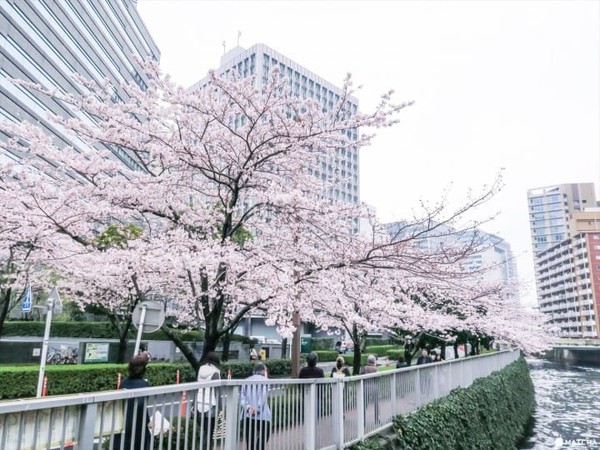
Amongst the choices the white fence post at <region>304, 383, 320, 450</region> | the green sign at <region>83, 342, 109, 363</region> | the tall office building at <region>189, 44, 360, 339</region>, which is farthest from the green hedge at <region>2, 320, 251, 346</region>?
the tall office building at <region>189, 44, 360, 339</region>

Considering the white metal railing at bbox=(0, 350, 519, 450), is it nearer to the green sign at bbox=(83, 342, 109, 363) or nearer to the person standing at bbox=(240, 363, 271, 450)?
the person standing at bbox=(240, 363, 271, 450)

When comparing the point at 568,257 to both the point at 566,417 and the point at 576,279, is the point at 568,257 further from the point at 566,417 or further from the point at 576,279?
the point at 566,417

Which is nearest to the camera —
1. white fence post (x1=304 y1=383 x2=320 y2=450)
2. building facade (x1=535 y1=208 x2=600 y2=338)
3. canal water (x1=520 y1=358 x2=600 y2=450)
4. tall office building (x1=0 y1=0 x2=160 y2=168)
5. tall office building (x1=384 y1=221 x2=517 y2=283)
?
white fence post (x1=304 y1=383 x2=320 y2=450)

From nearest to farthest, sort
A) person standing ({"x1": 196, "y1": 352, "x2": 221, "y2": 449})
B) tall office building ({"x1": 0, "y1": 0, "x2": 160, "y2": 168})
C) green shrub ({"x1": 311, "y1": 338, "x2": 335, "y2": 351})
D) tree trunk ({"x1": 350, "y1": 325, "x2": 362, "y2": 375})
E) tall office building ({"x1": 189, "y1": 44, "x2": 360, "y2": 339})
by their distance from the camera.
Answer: person standing ({"x1": 196, "y1": 352, "x2": 221, "y2": 449}) → tree trunk ({"x1": 350, "y1": 325, "x2": 362, "y2": 375}) → tall office building ({"x1": 0, "y1": 0, "x2": 160, "y2": 168}) → green shrub ({"x1": 311, "y1": 338, "x2": 335, "y2": 351}) → tall office building ({"x1": 189, "y1": 44, "x2": 360, "y2": 339})

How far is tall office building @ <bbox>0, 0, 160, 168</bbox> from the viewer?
34.7 m

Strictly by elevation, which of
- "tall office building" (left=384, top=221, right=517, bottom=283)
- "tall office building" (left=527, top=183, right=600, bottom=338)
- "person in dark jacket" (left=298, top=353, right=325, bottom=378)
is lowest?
"person in dark jacket" (left=298, top=353, right=325, bottom=378)

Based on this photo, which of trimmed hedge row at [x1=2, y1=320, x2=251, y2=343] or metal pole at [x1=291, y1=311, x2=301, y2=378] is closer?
metal pole at [x1=291, y1=311, x2=301, y2=378]

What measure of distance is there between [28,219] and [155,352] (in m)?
19.8

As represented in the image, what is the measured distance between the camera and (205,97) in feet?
25.0

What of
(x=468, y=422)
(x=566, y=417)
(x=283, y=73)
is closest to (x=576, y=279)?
(x=283, y=73)

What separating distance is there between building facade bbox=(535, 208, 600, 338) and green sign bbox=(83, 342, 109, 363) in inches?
2769

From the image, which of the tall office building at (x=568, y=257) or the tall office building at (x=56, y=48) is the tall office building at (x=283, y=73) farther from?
the tall office building at (x=568, y=257)

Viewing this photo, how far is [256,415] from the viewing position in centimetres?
449

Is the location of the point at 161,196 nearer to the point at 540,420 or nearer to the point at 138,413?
the point at 138,413
